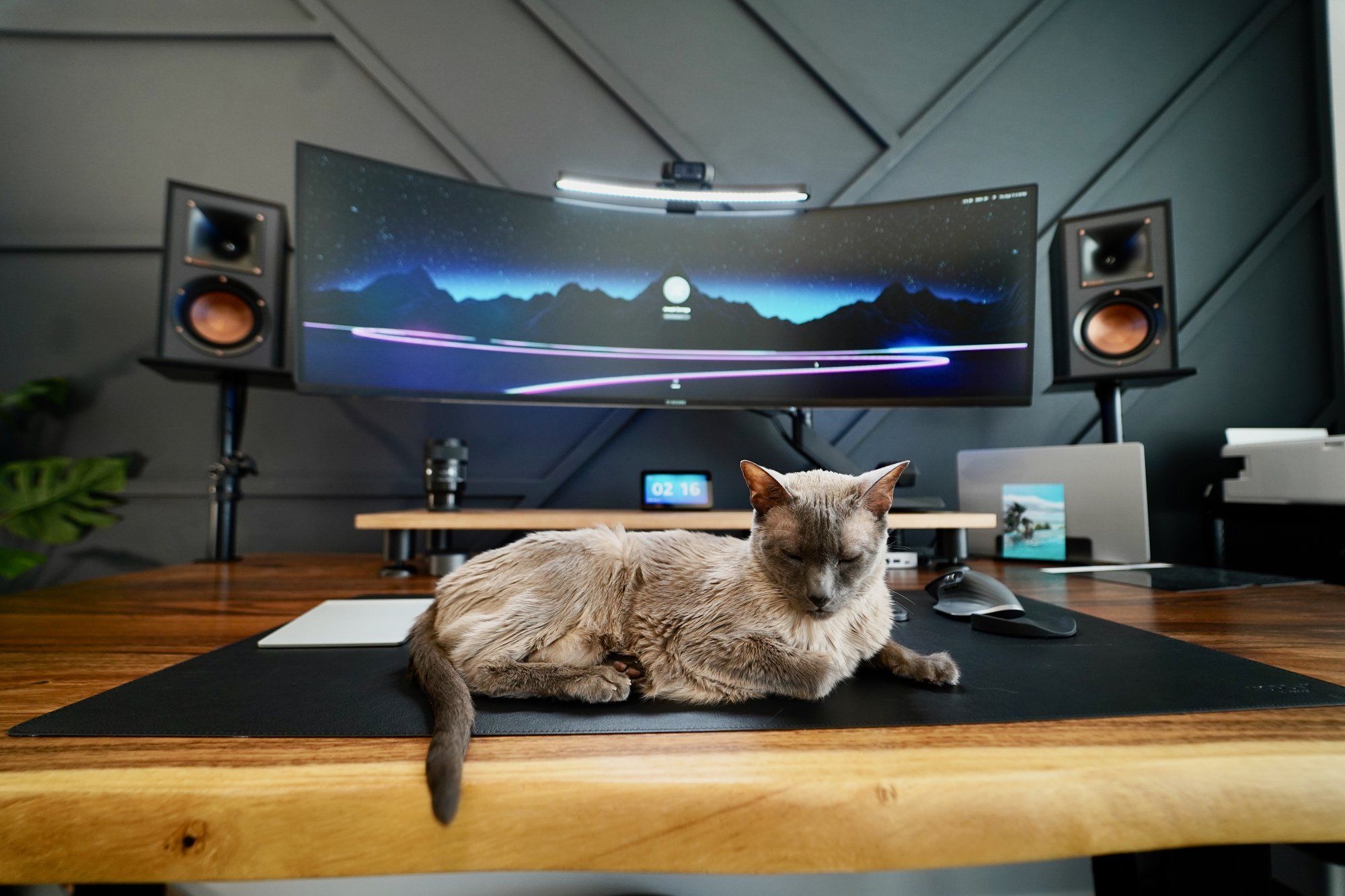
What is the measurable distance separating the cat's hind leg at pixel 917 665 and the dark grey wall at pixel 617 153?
1.10m

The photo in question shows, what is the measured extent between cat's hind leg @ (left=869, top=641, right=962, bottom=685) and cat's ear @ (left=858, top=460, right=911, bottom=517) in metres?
0.15

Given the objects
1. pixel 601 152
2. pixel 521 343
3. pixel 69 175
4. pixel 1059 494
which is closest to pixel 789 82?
pixel 601 152

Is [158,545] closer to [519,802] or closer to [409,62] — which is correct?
[409,62]

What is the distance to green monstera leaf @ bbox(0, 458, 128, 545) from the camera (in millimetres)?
1358

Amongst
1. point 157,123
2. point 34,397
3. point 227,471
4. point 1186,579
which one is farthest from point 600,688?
point 157,123

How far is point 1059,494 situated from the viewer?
1.25 metres

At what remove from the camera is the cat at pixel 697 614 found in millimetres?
506

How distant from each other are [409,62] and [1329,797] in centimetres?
246

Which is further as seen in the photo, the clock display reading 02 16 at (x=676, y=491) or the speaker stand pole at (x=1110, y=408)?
the speaker stand pole at (x=1110, y=408)

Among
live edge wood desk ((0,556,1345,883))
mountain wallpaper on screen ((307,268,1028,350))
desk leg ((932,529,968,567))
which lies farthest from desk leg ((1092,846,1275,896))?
mountain wallpaper on screen ((307,268,1028,350))

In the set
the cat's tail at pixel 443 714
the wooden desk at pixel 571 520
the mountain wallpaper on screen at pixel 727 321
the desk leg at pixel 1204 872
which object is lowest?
the desk leg at pixel 1204 872

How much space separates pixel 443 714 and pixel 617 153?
1.80 m

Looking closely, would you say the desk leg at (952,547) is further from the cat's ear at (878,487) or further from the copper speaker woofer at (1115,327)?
the cat's ear at (878,487)

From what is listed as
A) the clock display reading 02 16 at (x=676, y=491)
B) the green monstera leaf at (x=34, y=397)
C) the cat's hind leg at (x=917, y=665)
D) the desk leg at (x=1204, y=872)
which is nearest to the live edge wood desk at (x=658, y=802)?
the cat's hind leg at (x=917, y=665)
